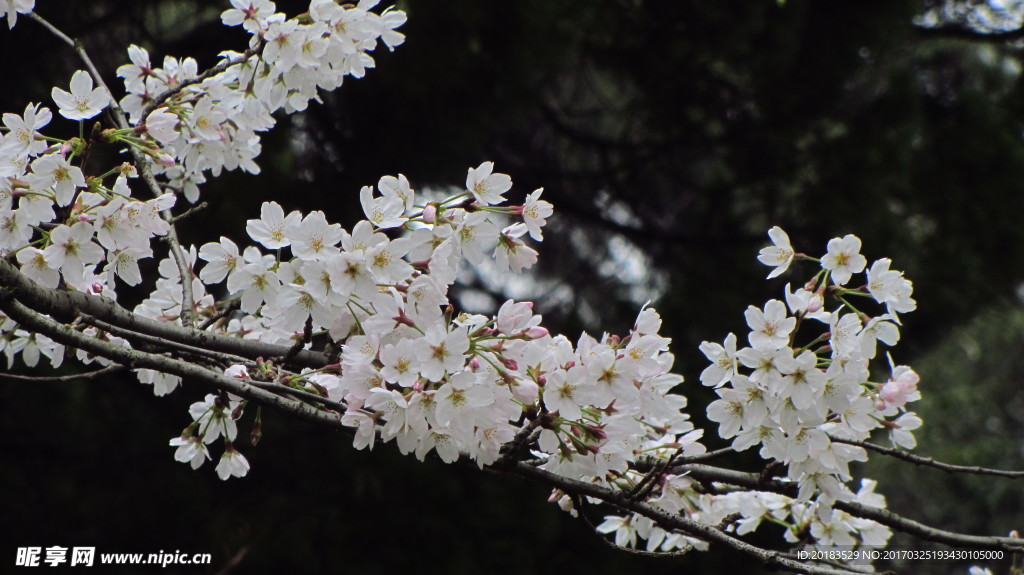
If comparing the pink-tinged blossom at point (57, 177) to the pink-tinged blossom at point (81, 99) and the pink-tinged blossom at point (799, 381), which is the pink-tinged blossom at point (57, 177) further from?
the pink-tinged blossom at point (799, 381)

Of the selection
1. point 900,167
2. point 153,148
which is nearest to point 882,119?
point 900,167

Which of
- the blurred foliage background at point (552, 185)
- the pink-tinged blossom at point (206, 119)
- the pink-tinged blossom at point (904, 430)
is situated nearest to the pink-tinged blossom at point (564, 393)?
the pink-tinged blossom at point (904, 430)

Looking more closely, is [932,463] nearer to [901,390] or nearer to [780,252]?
[901,390]

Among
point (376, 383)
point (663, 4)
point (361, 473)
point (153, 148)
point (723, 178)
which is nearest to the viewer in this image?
point (376, 383)

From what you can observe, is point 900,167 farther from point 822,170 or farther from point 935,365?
point 935,365

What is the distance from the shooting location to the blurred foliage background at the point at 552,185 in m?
2.95

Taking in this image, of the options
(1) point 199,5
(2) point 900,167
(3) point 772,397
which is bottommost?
(3) point 772,397

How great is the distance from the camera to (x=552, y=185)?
162 inches

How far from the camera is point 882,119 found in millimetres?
3738

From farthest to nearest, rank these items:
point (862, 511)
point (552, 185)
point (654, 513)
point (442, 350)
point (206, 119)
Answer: point (552, 185) < point (206, 119) < point (862, 511) < point (654, 513) < point (442, 350)

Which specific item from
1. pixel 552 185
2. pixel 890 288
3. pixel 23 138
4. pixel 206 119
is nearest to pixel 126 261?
pixel 23 138

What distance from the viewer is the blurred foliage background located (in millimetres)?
2951

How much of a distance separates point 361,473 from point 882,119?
2596 millimetres

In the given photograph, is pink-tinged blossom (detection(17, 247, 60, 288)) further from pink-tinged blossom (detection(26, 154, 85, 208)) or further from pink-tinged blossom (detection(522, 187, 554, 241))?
pink-tinged blossom (detection(522, 187, 554, 241))
